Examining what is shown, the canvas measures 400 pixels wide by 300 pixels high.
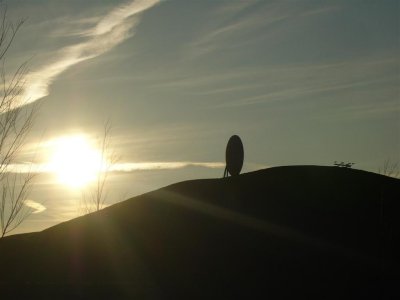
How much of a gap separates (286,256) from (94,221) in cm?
1549

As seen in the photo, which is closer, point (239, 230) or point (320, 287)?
point (320, 287)

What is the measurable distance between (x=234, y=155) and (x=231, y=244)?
496 inches

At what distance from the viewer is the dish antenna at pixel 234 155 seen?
47.9 metres

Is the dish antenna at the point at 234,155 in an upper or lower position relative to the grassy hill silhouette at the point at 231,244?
upper

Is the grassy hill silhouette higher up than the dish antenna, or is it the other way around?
the dish antenna

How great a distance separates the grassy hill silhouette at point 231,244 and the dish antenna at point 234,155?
0.85 metres

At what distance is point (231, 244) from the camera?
120 ft

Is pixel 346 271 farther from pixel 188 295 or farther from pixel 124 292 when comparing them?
pixel 124 292

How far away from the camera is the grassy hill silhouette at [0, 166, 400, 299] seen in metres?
30.3

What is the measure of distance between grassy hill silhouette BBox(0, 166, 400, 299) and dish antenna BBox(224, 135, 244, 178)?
854 mm

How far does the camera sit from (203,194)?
1833 inches

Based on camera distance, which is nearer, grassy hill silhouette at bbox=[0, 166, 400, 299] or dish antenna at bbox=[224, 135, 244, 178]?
grassy hill silhouette at bbox=[0, 166, 400, 299]

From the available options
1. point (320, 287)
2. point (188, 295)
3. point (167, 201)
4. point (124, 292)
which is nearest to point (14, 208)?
point (124, 292)

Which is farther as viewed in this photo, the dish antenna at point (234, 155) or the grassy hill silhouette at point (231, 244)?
the dish antenna at point (234, 155)
